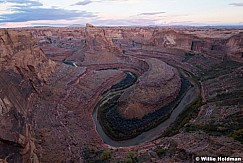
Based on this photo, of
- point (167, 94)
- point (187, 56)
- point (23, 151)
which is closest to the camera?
point (23, 151)

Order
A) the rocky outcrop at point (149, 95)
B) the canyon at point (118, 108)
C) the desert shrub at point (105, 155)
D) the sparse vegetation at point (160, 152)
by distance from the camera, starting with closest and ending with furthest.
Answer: the canyon at point (118, 108)
the sparse vegetation at point (160, 152)
the desert shrub at point (105, 155)
the rocky outcrop at point (149, 95)

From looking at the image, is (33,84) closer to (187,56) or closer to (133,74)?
(133,74)

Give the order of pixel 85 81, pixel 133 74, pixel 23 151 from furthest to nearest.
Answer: pixel 133 74, pixel 85 81, pixel 23 151

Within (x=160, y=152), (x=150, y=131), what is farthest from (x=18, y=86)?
(x=160, y=152)

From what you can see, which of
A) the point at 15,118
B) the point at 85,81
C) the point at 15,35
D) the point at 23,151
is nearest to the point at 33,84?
the point at 15,35

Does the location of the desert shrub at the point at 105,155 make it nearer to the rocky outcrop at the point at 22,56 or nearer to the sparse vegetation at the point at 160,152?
the sparse vegetation at the point at 160,152

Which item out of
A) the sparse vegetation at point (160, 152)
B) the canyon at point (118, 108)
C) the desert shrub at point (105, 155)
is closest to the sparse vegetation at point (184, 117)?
the canyon at point (118, 108)

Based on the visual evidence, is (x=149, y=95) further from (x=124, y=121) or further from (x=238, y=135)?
(x=238, y=135)

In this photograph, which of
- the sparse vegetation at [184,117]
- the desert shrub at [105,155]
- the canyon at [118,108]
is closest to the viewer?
the canyon at [118,108]
